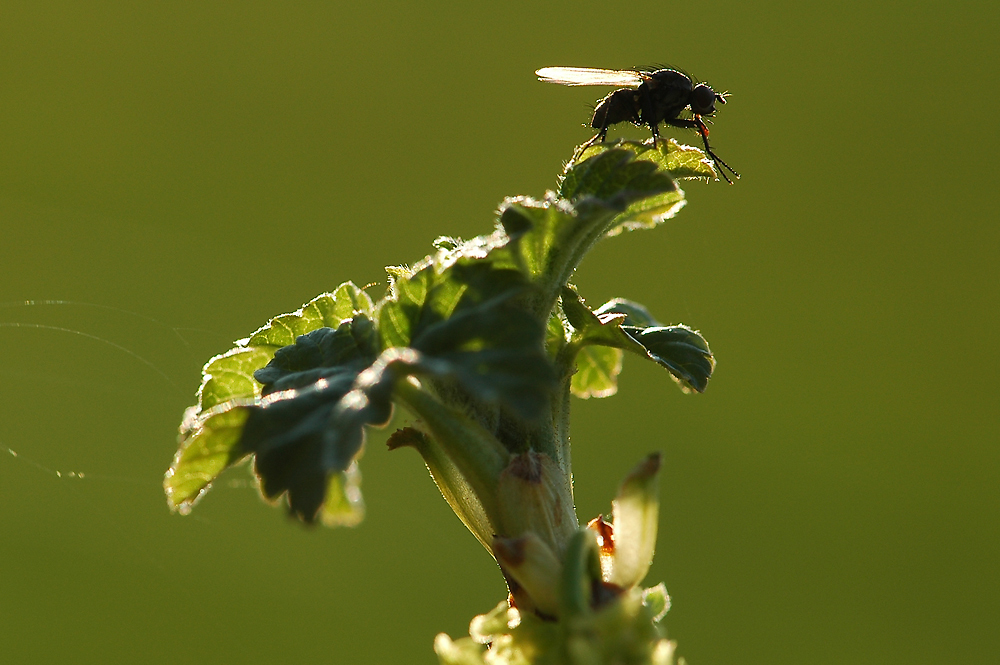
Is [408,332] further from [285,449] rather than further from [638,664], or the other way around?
[638,664]

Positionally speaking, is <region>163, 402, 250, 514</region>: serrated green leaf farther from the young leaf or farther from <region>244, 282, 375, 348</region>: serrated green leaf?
<region>244, 282, 375, 348</region>: serrated green leaf

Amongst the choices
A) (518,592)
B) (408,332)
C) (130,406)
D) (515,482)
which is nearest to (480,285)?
(408,332)

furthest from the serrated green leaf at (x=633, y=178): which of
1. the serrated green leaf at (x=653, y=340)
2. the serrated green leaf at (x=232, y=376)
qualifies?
the serrated green leaf at (x=232, y=376)

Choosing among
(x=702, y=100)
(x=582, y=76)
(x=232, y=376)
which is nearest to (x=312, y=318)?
(x=232, y=376)

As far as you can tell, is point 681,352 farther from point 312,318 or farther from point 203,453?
point 203,453

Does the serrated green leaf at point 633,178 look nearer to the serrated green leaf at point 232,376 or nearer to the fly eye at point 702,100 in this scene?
the serrated green leaf at point 232,376
